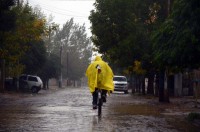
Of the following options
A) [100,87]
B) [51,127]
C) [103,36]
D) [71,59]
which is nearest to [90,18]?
[103,36]

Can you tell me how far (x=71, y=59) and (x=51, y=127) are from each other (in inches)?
4624

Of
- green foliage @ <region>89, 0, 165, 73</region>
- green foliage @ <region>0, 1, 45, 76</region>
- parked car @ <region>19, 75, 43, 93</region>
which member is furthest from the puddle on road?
parked car @ <region>19, 75, 43, 93</region>

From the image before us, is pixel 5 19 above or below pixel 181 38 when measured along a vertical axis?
above

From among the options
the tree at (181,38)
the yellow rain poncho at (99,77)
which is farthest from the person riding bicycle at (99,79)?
the tree at (181,38)

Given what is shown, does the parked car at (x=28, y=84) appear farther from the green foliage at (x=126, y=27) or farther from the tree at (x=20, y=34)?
the green foliage at (x=126, y=27)

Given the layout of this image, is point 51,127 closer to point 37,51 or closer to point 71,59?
point 37,51

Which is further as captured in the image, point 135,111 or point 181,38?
point 135,111

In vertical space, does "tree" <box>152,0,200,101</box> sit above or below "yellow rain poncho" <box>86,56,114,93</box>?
above

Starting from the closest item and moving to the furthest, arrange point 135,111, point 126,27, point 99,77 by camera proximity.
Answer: point 99,77
point 135,111
point 126,27

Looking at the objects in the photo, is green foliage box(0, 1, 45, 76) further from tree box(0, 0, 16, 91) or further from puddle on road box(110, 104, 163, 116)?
puddle on road box(110, 104, 163, 116)

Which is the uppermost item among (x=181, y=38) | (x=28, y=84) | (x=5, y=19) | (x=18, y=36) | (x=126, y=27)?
(x=126, y=27)

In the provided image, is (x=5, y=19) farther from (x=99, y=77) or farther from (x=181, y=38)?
(x=181, y=38)

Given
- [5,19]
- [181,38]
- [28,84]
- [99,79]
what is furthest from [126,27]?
[181,38]

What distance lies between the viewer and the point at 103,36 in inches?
1560
